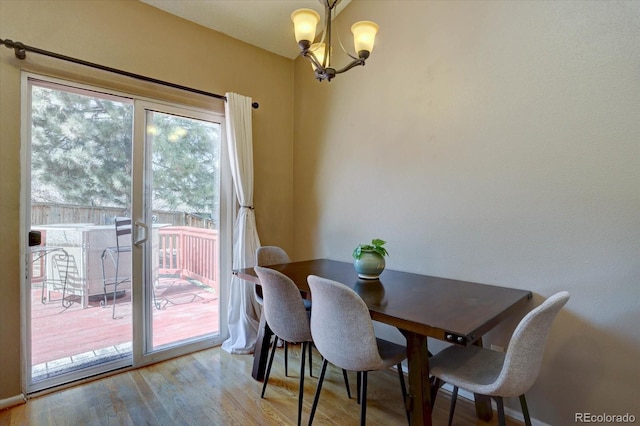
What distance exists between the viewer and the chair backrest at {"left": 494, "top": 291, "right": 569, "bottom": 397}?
1246 mm

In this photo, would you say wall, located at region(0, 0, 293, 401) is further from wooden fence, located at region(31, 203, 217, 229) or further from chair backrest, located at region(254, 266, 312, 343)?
chair backrest, located at region(254, 266, 312, 343)

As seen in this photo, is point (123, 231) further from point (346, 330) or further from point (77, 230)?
point (346, 330)

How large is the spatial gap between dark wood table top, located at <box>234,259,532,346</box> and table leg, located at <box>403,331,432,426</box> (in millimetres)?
132

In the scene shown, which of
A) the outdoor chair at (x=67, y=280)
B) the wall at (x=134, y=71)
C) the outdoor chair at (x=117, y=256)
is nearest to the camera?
the wall at (x=134, y=71)

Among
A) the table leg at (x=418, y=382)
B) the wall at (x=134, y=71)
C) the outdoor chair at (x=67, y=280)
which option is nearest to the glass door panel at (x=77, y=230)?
the outdoor chair at (x=67, y=280)

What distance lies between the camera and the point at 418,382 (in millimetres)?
1410

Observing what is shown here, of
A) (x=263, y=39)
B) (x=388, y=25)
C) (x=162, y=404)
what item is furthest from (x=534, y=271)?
(x=263, y=39)

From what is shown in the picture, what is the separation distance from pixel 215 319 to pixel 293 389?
44.7 inches

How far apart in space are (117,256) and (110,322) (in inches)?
20.1

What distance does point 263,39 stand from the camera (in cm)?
306

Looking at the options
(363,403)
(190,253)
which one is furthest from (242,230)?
(363,403)

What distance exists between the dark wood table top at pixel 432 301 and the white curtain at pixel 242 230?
0.61m

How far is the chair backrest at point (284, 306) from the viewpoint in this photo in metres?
1.84

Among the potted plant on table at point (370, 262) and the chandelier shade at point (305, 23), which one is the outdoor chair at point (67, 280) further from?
Result: the chandelier shade at point (305, 23)
